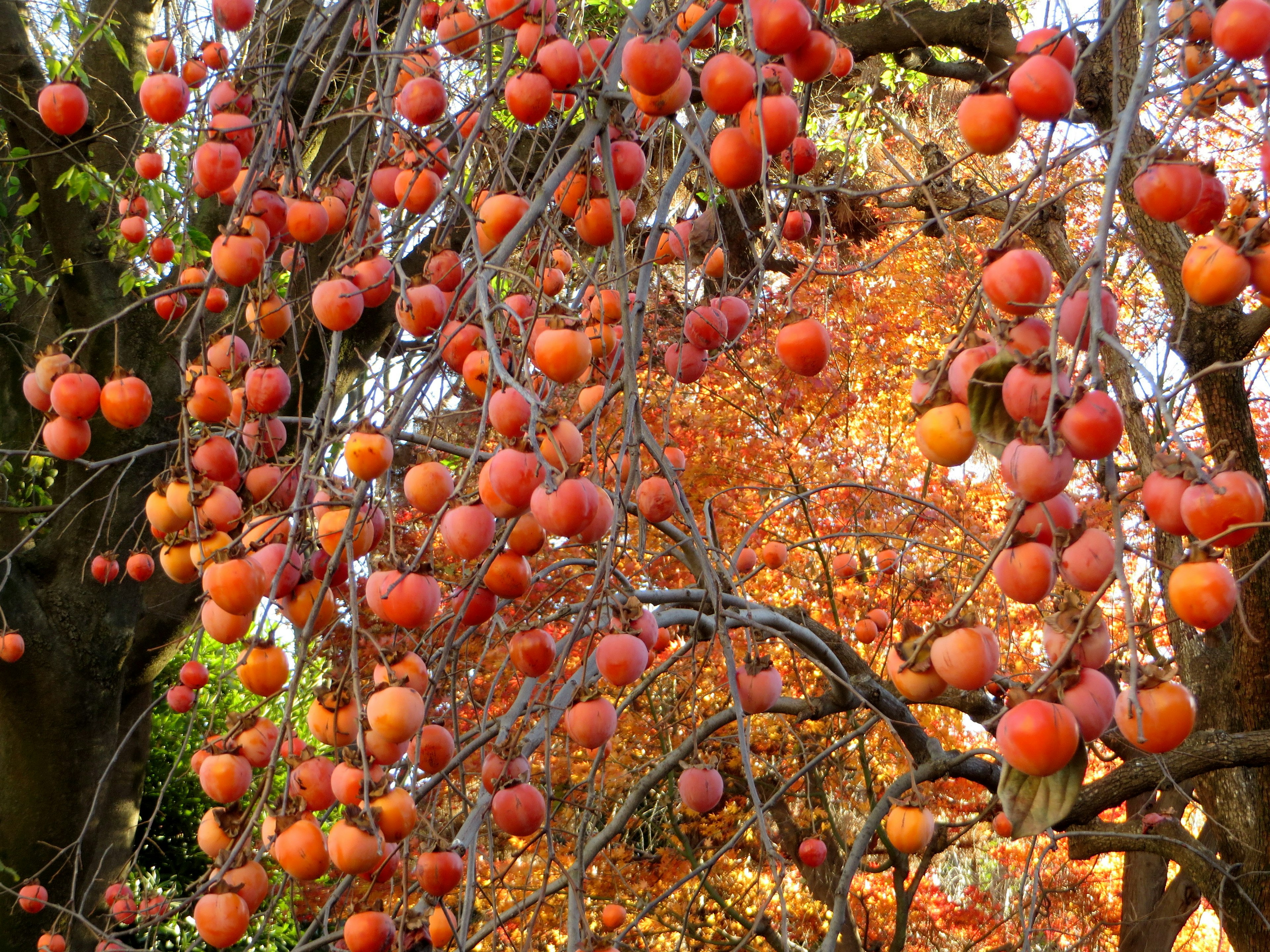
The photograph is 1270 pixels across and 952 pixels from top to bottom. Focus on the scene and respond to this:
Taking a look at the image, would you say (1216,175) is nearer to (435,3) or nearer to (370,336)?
(435,3)

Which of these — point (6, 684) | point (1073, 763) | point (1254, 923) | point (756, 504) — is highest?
point (756, 504)

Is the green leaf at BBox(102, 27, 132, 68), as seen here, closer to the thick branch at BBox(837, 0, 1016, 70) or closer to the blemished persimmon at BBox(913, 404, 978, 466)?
the blemished persimmon at BBox(913, 404, 978, 466)

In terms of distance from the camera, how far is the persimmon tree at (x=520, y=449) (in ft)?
2.71

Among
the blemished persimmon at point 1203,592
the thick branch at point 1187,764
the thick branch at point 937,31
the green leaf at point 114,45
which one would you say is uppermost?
the thick branch at point 937,31

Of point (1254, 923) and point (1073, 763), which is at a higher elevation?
point (1073, 763)

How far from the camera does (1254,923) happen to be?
10.6 ft

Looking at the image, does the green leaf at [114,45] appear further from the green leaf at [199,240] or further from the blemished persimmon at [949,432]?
the blemished persimmon at [949,432]

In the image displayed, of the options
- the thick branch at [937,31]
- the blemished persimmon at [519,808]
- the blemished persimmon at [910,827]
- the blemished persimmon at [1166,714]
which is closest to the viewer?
the blemished persimmon at [1166,714]

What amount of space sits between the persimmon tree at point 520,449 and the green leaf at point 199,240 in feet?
0.08

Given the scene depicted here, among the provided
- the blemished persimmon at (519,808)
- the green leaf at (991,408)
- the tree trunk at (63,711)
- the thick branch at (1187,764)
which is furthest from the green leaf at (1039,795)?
the tree trunk at (63,711)

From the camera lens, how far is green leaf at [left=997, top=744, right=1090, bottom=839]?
0.75 meters

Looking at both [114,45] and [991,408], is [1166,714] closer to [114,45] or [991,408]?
[991,408]

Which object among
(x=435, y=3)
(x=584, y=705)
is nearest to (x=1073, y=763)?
(x=584, y=705)

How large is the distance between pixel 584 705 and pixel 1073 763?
22.4 inches
